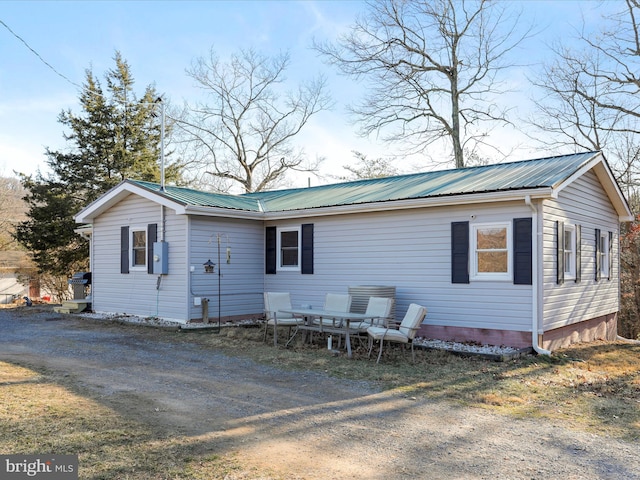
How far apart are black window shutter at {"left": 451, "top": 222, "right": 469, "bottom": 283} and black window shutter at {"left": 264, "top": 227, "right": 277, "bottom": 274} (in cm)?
500

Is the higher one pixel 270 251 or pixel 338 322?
pixel 270 251

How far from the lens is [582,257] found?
11.5 meters

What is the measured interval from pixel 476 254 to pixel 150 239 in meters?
7.97

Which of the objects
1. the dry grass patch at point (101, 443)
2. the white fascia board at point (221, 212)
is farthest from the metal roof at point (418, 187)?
the dry grass patch at point (101, 443)

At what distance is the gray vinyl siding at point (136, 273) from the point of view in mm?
12367

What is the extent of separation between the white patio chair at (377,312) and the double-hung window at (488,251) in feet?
5.77

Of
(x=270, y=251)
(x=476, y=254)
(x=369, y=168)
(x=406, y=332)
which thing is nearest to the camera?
(x=406, y=332)

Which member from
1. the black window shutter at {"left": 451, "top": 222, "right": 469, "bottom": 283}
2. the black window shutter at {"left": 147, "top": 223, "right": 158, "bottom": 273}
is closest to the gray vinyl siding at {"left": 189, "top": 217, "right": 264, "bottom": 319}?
the black window shutter at {"left": 147, "top": 223, "right": 158, "bottom": 273}

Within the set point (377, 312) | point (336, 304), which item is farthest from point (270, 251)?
point (377, 312)

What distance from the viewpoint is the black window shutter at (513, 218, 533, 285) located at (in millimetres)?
9195

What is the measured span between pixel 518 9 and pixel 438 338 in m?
18.2

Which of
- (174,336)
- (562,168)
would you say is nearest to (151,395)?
(174,336)

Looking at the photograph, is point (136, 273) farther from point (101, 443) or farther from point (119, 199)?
point (101, 443)

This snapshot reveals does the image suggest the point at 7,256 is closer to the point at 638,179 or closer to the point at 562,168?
the point at 562,168
